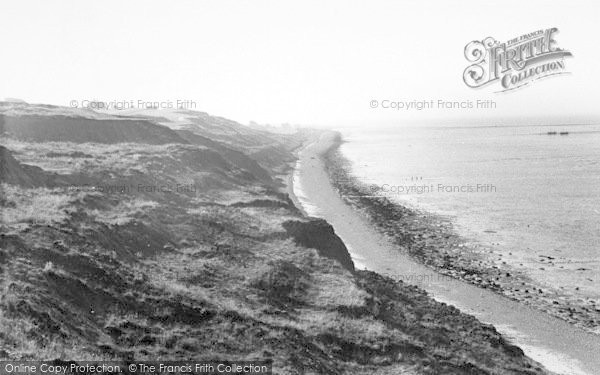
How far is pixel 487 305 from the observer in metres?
32.6

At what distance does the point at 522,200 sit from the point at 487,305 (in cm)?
3813

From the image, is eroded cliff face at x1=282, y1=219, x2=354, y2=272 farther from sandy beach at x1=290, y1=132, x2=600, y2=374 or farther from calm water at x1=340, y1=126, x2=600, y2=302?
calm water at x1=340, y1=126, x2=600, y2=302

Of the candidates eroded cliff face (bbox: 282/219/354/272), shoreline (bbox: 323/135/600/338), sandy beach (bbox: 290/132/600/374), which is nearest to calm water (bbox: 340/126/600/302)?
shoreline (bbox: 323/135/600/338)

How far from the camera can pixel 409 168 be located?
108 meters

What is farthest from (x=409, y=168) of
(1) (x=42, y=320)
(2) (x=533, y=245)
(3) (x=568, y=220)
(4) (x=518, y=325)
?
(1) (x=42, y=320)

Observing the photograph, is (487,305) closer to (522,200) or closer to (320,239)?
(320,239)

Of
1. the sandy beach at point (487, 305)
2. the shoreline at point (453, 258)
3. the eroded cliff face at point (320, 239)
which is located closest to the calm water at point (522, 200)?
the shoreline at point (453, 258)

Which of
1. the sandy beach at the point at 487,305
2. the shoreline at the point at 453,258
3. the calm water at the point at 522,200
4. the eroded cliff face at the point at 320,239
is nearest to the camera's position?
the sandy beach at the point at 487,305

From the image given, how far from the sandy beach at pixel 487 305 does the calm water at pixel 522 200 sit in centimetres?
546

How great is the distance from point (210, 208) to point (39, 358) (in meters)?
26.9

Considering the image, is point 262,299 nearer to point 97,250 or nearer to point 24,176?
point 97,250

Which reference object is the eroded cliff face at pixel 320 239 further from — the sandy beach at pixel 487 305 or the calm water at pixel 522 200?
the calm water at pixel 522 200

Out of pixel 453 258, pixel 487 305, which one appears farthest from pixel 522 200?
pixel 487 305

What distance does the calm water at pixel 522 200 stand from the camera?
4000 centimetres
